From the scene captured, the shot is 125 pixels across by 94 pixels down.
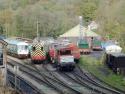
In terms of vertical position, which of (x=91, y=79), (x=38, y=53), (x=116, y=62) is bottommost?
(x=91, y=79)

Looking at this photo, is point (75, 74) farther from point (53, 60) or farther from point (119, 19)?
point (119, 19)

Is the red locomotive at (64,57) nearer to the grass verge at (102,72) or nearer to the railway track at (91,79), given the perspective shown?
the railway track at (91,79)

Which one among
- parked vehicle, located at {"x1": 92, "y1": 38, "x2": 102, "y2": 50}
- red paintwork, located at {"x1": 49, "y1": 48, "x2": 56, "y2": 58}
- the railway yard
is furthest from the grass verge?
parked vehicle, located at {"x1": 92, "y1": 38, "x2": 102, "y2": 50}

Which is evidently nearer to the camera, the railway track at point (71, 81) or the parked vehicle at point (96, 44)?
the railway track at point (71, 81)

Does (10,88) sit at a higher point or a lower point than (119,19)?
lower

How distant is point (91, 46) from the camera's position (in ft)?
222

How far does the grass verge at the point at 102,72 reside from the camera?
40.9 m

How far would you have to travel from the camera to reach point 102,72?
46781mm

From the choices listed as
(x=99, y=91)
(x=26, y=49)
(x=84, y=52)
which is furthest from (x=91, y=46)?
(x=99, y=91)

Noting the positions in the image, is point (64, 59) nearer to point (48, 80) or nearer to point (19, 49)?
point (48, 80)

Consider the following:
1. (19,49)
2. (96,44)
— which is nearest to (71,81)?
(19,49)

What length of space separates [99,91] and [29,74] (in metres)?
11.4

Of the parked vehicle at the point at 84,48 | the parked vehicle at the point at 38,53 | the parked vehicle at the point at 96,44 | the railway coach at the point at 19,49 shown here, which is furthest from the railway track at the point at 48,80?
the parked vehicle at the point at 96,44

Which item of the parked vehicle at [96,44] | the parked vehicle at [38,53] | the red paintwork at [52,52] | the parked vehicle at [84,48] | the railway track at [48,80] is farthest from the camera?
the parked vehicle at [96,44]
